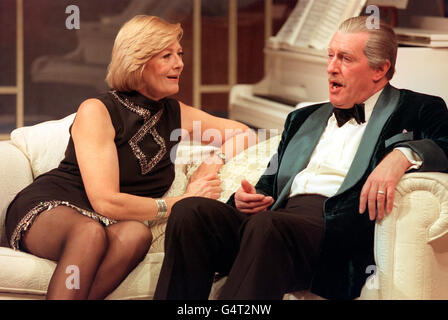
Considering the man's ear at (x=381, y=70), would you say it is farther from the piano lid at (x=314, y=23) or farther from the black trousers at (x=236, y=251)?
the piano lid at (x=314, y=23)

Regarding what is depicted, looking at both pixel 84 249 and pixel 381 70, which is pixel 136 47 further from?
pixel 381 70

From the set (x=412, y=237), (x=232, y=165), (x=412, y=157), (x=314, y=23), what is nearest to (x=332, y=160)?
(x=412, y=157)

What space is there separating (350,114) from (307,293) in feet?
2.14

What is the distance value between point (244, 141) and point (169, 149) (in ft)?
1.12

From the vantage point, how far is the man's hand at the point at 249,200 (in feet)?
8.41

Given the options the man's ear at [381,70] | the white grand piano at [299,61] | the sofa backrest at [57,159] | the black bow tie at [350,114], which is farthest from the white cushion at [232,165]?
the white grand piano at [299,61]

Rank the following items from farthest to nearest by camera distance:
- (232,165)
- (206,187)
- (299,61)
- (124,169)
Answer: (299,61) → (232,165) → (206,187) → (124,169)

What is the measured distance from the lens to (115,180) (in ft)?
8.64

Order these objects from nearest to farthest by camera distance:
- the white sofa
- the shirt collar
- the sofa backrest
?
the white sofa < the shirt collar < the sofa backrest

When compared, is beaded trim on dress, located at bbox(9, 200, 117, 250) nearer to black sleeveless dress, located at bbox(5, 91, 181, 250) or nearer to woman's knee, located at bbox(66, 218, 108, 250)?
black sleeveless dress, located at bbox(5, 91, 181, 250)

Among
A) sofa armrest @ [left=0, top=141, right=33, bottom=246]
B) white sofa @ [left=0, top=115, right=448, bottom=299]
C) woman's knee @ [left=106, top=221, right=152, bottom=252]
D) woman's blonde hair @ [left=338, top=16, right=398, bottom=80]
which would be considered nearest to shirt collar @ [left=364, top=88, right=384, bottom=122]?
woman's blonde hair @ [left=338, top=16, right=398, bottom=80]

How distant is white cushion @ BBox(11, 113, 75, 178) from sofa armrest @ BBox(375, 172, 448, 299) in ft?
4.37

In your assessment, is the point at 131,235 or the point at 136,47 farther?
the point at 136,47

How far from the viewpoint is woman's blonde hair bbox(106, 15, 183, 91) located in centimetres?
276
